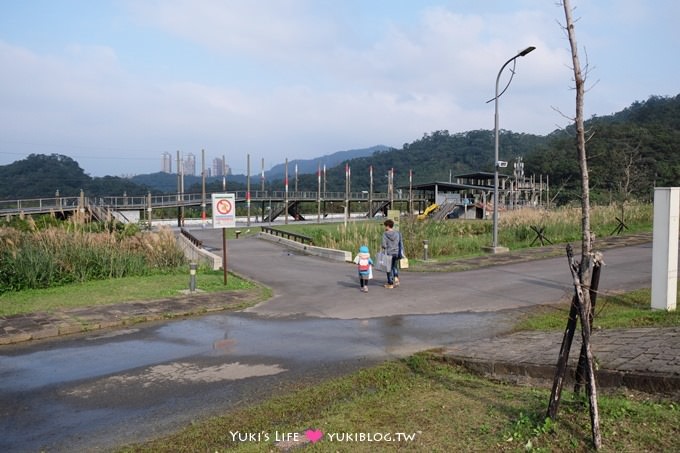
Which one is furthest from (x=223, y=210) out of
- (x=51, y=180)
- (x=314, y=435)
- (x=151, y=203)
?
(x=51, y=180)

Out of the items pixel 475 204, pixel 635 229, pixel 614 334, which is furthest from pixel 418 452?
pixel 475 204

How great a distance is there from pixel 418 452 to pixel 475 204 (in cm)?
5184

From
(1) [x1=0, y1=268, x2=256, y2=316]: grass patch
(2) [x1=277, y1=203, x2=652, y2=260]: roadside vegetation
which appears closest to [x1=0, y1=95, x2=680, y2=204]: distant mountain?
(2) [x1=277, y1=203, x2=652, y2=260]: roadside vegetation

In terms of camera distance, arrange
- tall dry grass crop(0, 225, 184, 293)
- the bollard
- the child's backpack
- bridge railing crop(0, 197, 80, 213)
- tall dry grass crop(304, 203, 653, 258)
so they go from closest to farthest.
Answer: the bollard → the child's backpack → tall dry grass crop(0, 225, 184, 293) → tall dry grass crop(304, 203, 653, 258) → bridge railing crop(0, 197, 80, 213)

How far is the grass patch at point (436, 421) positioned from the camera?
13.7 ft

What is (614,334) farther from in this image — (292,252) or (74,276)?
(292,252)

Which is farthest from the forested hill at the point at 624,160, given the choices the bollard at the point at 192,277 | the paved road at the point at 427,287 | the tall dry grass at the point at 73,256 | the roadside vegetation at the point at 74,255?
the bollard at the point at 192,277

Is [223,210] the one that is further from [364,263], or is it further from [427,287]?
[427,287]

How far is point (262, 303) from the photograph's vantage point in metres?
12.4

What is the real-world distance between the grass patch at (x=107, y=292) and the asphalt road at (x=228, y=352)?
1.86 meters

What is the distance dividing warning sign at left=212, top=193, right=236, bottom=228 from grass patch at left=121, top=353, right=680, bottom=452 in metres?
9.10

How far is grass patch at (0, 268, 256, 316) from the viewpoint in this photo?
1132cm

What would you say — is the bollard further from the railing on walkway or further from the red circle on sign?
the railing on walkway

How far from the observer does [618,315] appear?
9117 mm
